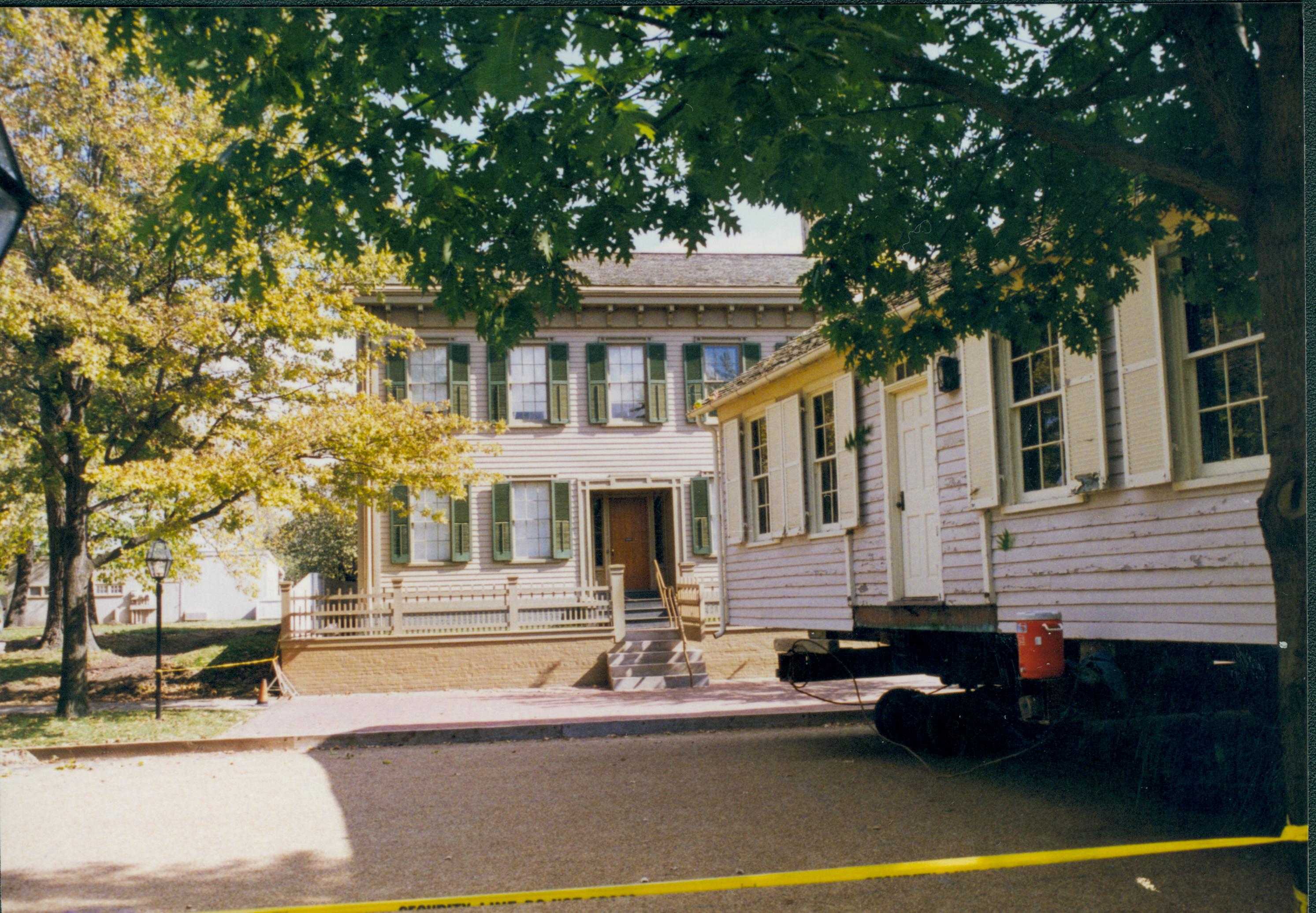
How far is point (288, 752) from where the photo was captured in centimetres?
1039

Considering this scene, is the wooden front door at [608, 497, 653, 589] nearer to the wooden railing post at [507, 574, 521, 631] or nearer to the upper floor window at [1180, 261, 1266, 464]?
the wooden railing post at [507, 574, 521, 631]

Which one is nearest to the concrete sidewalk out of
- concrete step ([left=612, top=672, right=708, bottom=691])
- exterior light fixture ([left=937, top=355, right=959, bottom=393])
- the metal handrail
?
concrete step ([left=612, top=672, right=708, bottom=691])

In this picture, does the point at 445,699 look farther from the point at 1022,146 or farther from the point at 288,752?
the point at 1022,146

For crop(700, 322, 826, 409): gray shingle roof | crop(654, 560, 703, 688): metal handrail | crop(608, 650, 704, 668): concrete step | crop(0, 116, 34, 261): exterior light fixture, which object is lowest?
crop(608, 650, 704, 668): concrete step

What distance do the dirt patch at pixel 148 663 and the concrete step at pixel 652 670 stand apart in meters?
5.59

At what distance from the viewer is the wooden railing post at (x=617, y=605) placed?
55.2ft

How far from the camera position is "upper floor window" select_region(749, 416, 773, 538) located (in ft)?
41.9

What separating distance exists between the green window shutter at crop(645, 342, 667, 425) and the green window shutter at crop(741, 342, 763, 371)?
4.75 feet

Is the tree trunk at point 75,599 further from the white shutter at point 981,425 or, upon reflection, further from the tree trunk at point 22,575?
the white shutter at point 981,425

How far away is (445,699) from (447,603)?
2272 mm

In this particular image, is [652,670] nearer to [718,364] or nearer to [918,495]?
[718,364]

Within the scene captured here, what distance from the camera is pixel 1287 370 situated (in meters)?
4.28

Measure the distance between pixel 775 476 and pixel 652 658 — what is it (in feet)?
17.7

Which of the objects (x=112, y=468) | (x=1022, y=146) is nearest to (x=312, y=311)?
(x=112, y=468)
